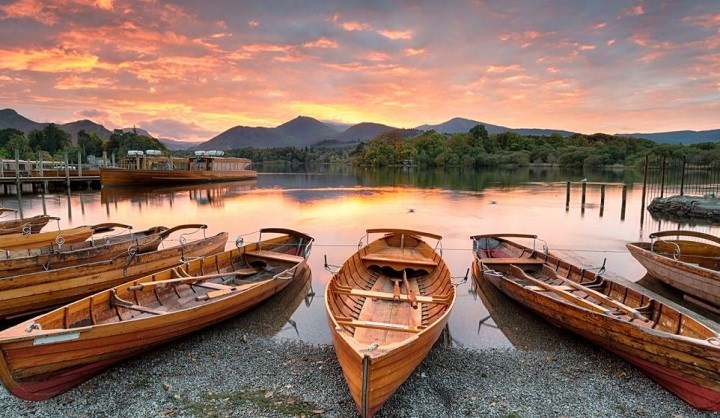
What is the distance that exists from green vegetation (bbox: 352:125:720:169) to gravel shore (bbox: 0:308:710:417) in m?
108

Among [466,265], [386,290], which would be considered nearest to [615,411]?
[386,290]

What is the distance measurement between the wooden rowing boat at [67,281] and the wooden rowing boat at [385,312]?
5.61 m

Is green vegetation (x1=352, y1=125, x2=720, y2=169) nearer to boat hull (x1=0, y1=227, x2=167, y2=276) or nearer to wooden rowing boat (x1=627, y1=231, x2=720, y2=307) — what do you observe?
wooden rowing boat (x1=627, y1=231, x2=720, y2=307)

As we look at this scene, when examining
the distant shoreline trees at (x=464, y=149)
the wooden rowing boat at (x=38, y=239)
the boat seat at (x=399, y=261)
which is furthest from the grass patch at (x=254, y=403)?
the distant shoreline trees at (x=464, y=149)

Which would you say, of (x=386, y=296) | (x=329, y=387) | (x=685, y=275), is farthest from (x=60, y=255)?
(x=685, y=275)

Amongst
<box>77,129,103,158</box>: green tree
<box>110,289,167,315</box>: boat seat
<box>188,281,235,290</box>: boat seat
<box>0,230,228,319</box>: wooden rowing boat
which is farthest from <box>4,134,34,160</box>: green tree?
<box>110,289,167,315</box>: boat seat

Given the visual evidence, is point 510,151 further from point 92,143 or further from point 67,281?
point 67,281

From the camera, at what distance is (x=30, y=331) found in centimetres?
596

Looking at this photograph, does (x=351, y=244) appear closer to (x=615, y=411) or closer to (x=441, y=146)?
(x=615, y=411)

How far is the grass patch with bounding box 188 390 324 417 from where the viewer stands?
6.27 m

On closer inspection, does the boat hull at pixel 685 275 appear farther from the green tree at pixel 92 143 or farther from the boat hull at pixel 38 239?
the green tree at pixel 92 143

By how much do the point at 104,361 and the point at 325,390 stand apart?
376 centimetres

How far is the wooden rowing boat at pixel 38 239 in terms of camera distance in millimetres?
12551

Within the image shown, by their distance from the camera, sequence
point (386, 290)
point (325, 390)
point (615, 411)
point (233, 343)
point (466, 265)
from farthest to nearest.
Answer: point (466, 265) < point (386, 290) < point (233, 343) < point (325, 390) < point (615, 411)
